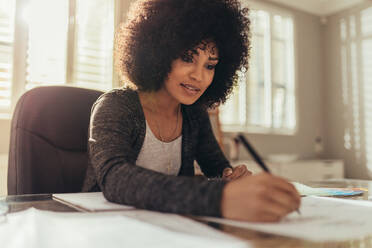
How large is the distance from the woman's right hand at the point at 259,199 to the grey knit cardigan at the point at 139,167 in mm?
17

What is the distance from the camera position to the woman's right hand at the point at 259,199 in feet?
1.50

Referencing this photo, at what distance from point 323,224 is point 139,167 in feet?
1.01

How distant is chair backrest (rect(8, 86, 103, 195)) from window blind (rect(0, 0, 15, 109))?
5.23 feet

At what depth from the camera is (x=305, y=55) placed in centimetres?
467

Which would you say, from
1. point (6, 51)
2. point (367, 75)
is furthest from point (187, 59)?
point (367, 75)

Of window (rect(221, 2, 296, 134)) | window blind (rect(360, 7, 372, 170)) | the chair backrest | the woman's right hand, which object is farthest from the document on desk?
window blind (rect(360, 7, 372, 170))

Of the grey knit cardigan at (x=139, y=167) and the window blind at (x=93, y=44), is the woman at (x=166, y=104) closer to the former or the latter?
the grey knit cardigan at (x=139, y=167)

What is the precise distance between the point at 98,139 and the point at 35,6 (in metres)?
2.32

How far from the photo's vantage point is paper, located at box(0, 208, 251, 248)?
34 centimetres

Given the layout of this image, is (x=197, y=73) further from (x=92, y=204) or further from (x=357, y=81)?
(x=357, y=81)

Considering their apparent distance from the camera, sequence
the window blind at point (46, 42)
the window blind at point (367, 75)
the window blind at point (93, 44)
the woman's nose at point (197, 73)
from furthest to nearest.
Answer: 1. the window blind at point (367, 75)
2. the window blind at point (93, 44)
3. the window blind at point (46, 42)
4. the woman's nose at point (197, 73)

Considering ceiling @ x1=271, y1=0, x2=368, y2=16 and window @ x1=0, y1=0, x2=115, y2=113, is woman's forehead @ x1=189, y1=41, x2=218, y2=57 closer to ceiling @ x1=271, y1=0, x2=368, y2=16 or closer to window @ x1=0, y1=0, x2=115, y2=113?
window @ x1=0, y1=0, x2=115, y2=113

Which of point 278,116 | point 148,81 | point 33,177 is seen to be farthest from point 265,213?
point 278,116

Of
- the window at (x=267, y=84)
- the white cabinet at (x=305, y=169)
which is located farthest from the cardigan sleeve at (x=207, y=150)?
the window at (x=267, y=84)
